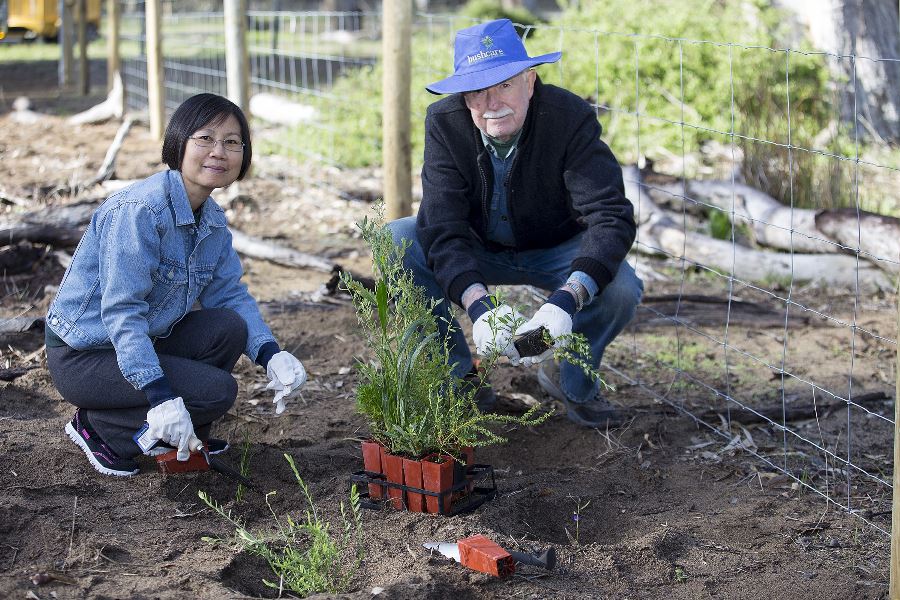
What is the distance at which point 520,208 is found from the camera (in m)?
3.83

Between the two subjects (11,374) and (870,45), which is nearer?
(11,374)

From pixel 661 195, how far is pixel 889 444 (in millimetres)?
3165

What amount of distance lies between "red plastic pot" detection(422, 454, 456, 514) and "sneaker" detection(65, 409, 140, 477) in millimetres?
1014

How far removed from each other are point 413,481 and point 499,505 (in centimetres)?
32

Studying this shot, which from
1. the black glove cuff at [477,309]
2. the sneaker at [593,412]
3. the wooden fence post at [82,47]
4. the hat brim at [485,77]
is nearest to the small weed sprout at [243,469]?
the black glove cuff at [477,309]

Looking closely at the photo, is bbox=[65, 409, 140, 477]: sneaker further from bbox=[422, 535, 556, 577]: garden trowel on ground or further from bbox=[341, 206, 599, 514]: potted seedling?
bbox=[422, 535, 556, 577]: garden trowel on ground

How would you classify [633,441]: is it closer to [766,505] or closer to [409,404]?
[766,505]

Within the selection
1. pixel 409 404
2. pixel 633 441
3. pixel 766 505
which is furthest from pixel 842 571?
pixel 409 404

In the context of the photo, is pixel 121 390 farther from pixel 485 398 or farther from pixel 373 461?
pixel 485 398

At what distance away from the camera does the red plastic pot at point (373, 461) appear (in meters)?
3.08

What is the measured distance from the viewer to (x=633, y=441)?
389 centimetres

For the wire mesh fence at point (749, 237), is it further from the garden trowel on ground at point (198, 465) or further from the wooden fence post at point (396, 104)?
the garden trowel on ground at point (198, 465)

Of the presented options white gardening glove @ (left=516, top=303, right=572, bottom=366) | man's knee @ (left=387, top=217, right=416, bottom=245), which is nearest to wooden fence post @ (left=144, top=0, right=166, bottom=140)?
man's knee @ (left=387, top=217, right=416, bottom=245)

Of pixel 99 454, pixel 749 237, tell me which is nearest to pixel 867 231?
pixel 749 237
